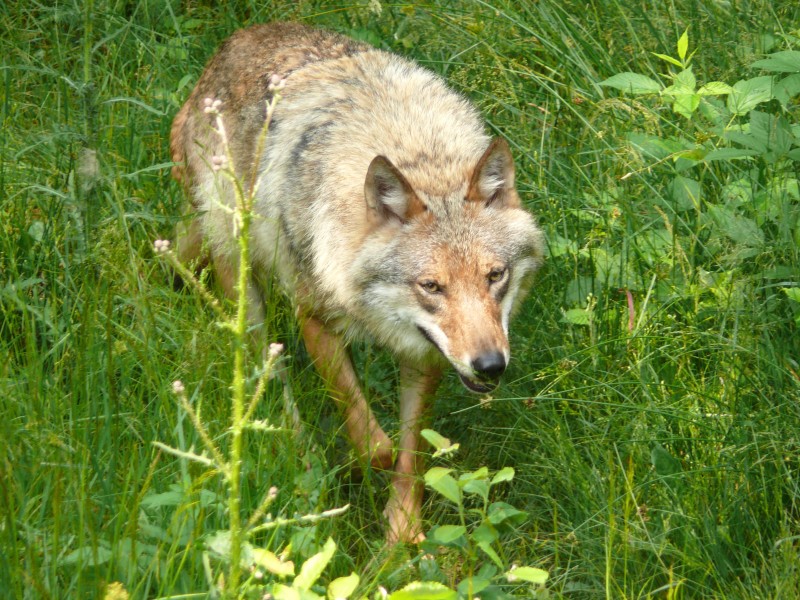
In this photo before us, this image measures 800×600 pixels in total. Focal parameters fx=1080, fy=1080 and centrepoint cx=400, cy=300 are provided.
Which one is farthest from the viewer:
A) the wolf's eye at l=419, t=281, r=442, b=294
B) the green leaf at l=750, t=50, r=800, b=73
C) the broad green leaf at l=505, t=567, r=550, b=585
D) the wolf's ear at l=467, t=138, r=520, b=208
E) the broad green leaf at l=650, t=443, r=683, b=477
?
the wolf's ear at l=467, t=138, r=520, b=208

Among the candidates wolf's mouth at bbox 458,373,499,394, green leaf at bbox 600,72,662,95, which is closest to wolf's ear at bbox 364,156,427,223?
wolf's mouth at bbox 458,373,499,394

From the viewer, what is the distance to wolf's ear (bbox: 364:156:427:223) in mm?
3967

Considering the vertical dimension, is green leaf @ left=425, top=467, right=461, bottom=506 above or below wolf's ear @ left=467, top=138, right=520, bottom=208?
below

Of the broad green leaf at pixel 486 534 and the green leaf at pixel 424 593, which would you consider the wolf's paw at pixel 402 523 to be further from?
the green leaf at pixel 424 593

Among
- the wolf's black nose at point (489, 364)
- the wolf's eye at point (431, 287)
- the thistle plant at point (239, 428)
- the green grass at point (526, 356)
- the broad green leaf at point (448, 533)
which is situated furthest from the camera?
the wolf's eye at point (431, 287)

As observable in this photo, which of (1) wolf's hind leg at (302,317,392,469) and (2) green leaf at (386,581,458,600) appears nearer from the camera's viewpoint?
(2) green leaf at (386,581,458,600)

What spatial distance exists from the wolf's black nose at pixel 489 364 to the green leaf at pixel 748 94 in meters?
1.46

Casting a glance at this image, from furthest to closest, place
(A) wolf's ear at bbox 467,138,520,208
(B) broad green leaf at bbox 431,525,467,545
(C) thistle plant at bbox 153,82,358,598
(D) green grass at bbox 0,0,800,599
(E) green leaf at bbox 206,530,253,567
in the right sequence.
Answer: (A) wolf's ear at bbox 467,138,520,208 < (D) green grass at bbox 0,0,800,599 < (B) broad green leaf at bbox 431,525,467,545 < (E) green leaf at bbox 206,530,253,567 < (C) thistle plant at bbox 153,82,358,598

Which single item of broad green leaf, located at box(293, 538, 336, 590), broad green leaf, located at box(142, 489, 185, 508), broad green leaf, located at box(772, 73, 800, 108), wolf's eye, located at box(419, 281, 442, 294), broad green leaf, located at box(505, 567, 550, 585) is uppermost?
broad green leaf, located at box(772, 73, 800, 108)

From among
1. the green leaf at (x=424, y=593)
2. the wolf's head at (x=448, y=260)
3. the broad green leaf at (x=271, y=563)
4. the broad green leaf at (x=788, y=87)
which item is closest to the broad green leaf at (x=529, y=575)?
the green leaf at (x=424, y=593)

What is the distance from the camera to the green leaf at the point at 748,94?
4199 millimetres

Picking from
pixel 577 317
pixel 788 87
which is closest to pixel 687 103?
pixel 788 87

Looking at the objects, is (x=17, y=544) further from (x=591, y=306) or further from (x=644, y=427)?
(x=591, y=306)

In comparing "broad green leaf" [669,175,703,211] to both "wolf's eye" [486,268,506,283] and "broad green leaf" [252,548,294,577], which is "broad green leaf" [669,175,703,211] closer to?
"wolf's eye" [486,268,506,283]
